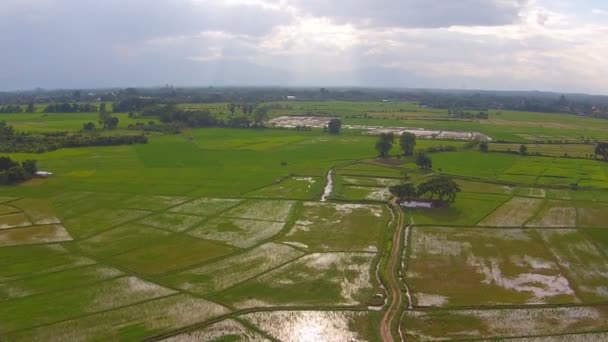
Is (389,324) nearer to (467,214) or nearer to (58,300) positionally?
(58,300)

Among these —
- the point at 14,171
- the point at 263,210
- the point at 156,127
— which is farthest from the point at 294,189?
the point at 156,127

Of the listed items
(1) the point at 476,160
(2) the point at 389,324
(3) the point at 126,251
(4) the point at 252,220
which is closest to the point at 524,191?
(1) the point at 476,160

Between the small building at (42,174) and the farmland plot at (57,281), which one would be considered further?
the small building at (42,174)

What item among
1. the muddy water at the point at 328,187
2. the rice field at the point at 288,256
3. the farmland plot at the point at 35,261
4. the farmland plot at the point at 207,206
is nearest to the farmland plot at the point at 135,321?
the rice field at the point at 288,256

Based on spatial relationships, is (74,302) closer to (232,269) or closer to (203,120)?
(232,269)

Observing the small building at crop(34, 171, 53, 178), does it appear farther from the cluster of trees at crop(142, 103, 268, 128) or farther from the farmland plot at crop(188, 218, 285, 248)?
the cluster of trees at crop(142, 103, 268, 128)

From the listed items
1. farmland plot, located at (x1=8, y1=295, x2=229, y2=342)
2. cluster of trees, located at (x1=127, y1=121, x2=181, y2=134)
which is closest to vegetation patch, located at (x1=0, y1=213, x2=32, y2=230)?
farmland plot, located at (x1=8, y1=295, x2=229, y2=342)

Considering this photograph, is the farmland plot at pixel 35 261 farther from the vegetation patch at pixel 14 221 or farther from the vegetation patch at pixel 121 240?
the vegetation patch at pixel 14 221
